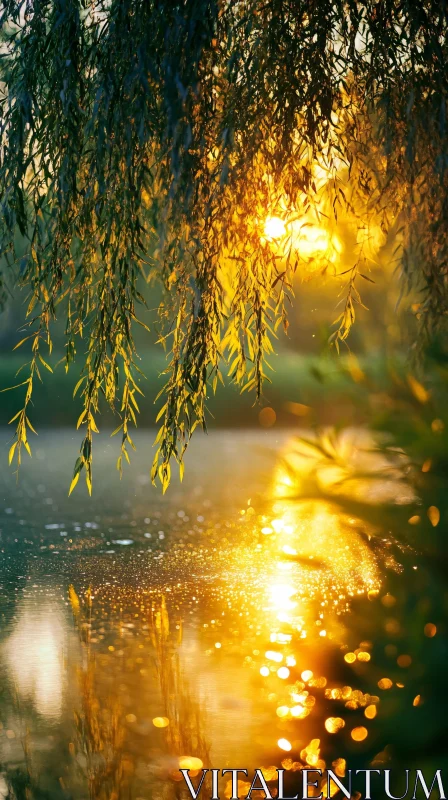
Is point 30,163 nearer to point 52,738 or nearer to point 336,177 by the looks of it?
point 336,177

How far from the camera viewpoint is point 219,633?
4387mm

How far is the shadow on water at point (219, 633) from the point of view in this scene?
1314 mm

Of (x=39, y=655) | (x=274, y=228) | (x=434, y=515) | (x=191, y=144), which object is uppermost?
(x=191, y=144)

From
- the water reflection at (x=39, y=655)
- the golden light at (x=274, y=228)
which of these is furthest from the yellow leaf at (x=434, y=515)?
the golden light at (x=274, y=228)

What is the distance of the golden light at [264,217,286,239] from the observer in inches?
158

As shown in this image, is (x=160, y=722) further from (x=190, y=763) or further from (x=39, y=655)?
(x=39, y=655)

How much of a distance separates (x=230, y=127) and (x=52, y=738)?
7.17 feet

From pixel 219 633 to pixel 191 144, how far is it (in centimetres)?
207

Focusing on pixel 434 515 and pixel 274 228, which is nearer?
pixel 434 515

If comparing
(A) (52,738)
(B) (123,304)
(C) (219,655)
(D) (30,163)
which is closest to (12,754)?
(A) (52,738)

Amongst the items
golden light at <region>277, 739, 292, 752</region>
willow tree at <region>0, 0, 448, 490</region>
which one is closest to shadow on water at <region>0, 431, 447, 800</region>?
golden light at <region>277, 739, 292, 752</region>

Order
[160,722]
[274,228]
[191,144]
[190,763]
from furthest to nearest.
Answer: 1. [274,228]
2. [191,144]
3. [160,722]
4. [190,763]

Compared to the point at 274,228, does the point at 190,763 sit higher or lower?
lower

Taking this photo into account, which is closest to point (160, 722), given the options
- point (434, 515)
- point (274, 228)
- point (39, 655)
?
point (39, 655)
